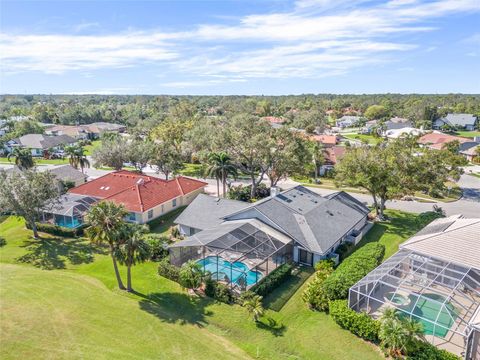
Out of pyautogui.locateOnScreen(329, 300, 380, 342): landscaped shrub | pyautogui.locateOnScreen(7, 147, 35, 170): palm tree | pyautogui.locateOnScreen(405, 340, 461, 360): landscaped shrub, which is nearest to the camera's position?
pyautogui.locateOnScreen(405, 340, 461, 360): landscaped shrub

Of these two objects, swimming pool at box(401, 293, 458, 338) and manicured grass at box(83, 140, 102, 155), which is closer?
swimming pool at box(401, 293, 458, 338)

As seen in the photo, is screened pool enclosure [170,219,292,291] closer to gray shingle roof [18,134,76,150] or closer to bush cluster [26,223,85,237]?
bush cluster [26,223,85,237]

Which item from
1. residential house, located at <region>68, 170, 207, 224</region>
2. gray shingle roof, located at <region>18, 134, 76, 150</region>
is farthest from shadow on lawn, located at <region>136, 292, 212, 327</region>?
gray shingle roof, located at <region>18, 134, 76, 150</region>

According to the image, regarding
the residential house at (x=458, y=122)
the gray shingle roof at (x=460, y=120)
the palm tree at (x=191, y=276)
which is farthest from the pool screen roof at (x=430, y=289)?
the gray shingle roof at (x=460, y=120)

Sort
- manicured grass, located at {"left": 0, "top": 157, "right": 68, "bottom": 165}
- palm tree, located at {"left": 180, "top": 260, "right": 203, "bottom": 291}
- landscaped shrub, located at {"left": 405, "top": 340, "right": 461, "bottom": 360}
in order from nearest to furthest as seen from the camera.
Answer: landscaped shrub, located at {"left": 405, "top": 340, "right": 461, "bottom": 360}
palm tree, located at {"left": 180, "top": 260, "right": 203, "bottom": 291}
manicured grass, located at {"left": 0, "top": 157, "right": 68, "bottom": 165}

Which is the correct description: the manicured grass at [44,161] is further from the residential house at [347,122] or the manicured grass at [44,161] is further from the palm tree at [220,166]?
the residential house at [347,122]

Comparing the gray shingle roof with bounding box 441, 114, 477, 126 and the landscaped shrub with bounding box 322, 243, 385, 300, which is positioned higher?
the gray shingle roof with bounding box 441, 114, 477, 126

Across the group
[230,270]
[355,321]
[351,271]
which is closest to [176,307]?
[230,270]
